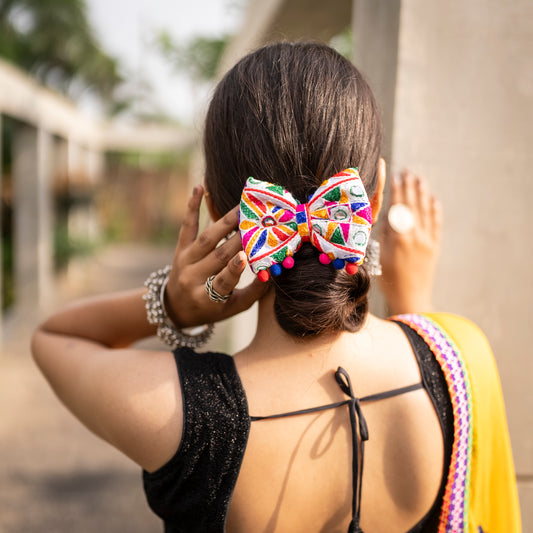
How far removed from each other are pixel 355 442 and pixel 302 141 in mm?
543

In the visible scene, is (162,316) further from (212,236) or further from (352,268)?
(352,268)

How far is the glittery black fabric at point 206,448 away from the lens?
88cm

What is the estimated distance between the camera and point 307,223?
2.82ft

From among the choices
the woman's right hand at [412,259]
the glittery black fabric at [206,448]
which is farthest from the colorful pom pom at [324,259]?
the woman's right hand at [412,259]

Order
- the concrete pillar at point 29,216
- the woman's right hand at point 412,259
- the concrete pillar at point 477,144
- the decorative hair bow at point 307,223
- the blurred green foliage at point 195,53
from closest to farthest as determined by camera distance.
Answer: the decorative hair bow at point 307,223, the woman's right hand at point 412,259, the concrete pillar at point 477,144, the concrete pillar at point 29,216, the blurred green foliage at point 195,53

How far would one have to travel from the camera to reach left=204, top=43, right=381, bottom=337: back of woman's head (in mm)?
880

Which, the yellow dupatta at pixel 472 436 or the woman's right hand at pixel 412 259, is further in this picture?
the woman's right hand at pixel 412 259

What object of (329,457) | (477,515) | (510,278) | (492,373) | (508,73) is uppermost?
(508,73)

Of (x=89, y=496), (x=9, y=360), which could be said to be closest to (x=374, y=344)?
(x=89, y=496)

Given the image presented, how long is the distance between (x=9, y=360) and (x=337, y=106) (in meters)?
5.54

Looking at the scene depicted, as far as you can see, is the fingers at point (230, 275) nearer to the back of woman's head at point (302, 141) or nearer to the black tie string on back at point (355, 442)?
the back of woman's head at point (302, 141)

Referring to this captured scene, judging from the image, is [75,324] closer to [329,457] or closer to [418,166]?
[329,457]

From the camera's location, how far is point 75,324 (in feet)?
3.87

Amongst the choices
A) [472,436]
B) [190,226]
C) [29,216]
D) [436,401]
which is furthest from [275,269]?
[29,216]
